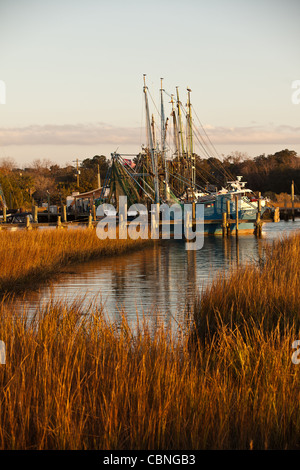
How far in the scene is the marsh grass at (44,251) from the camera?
1742 cm

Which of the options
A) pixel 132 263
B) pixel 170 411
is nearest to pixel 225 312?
pixel 170 411

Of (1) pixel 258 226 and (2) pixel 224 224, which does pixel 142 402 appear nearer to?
(2) pixel 224 224

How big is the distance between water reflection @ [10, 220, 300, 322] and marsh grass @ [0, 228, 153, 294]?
578mm

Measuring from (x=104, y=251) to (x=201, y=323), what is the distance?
57.2ft

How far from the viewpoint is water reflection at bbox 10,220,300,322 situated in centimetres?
1412

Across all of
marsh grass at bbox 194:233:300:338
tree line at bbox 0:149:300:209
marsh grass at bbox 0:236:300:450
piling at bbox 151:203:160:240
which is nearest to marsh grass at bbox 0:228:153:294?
piling at bbox 151:203:160:240

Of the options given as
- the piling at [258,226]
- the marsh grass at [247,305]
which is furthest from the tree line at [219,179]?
the marsh grass at [247,305]

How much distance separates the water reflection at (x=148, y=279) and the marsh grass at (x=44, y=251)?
578 mm

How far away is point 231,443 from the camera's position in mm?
5121

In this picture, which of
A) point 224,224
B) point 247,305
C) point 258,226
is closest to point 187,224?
point 224,224

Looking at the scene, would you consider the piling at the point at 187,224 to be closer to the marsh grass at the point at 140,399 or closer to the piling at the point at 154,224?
the piling at the point at 154,224

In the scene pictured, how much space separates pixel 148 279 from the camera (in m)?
20.1

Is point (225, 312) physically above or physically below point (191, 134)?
below
